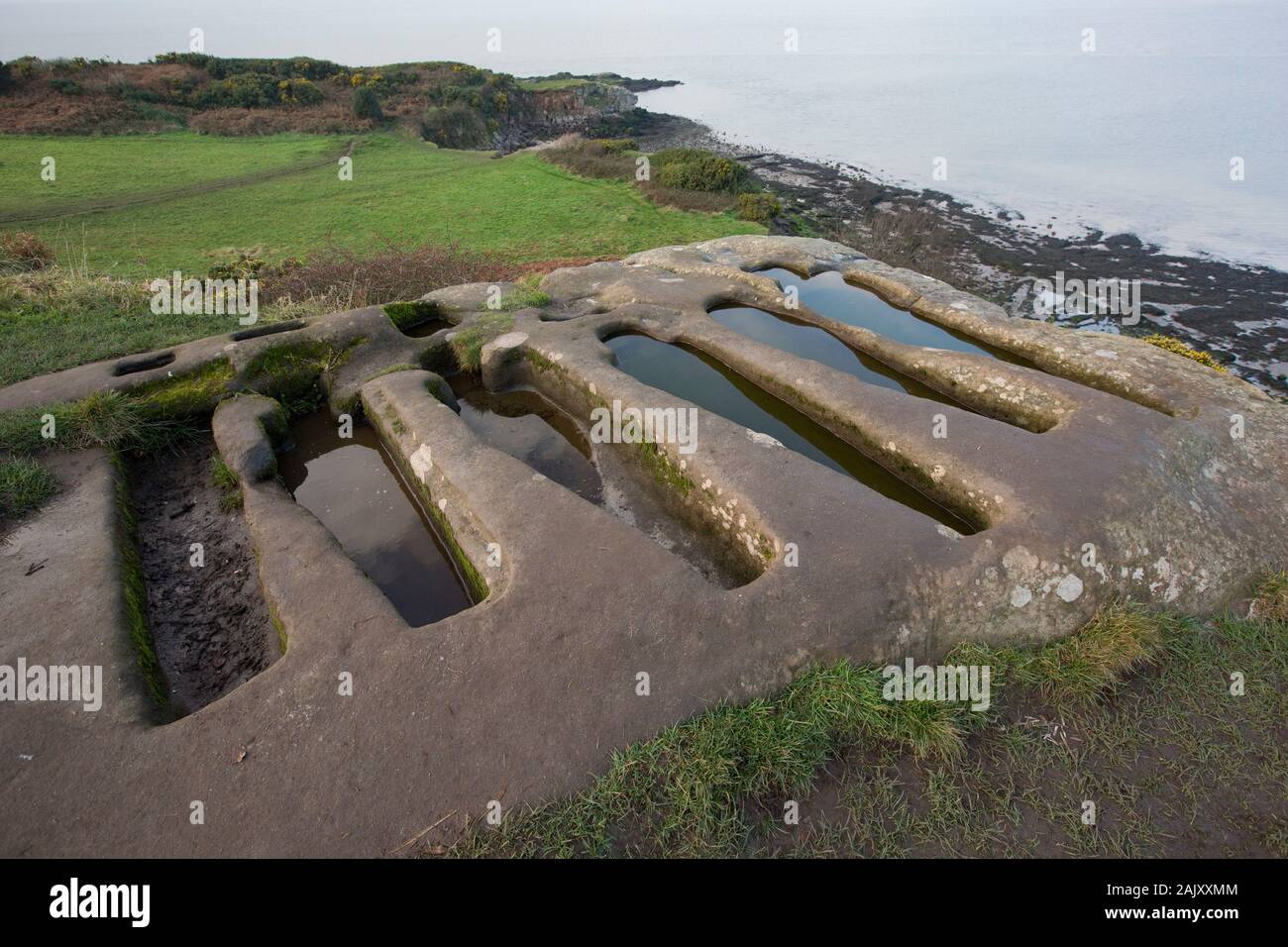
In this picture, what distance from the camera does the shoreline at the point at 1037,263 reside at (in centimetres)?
2086

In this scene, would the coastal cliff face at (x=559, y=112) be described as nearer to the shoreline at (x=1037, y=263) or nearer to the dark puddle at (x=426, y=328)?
the shoreline at (x=1037, y=263)

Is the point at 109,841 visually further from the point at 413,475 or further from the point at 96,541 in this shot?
the point at 413,475

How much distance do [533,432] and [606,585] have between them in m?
5.22

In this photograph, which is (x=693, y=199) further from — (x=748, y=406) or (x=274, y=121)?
(x=274, y=121)

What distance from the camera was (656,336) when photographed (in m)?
12.9

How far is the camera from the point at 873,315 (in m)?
14.2

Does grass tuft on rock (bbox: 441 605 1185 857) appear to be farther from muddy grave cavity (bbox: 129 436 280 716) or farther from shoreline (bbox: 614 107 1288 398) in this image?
shoreline (bbox: 614 107 1288 398)

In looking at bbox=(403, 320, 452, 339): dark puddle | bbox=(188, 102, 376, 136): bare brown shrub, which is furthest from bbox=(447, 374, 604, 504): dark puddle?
bbox=(188, 102, 376, 136): bare brown shrub

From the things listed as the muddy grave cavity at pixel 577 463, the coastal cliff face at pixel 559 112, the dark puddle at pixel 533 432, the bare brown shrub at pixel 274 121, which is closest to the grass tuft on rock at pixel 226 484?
the dark puddle at pixel 533 432

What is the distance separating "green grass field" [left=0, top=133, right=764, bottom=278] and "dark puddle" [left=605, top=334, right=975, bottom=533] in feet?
44.8

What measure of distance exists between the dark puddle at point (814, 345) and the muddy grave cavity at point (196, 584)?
9.41 metres

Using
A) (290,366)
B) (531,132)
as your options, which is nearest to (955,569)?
(290,366)

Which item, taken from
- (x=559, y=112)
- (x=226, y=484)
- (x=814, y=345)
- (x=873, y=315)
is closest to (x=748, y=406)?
(x=814, y=345)
